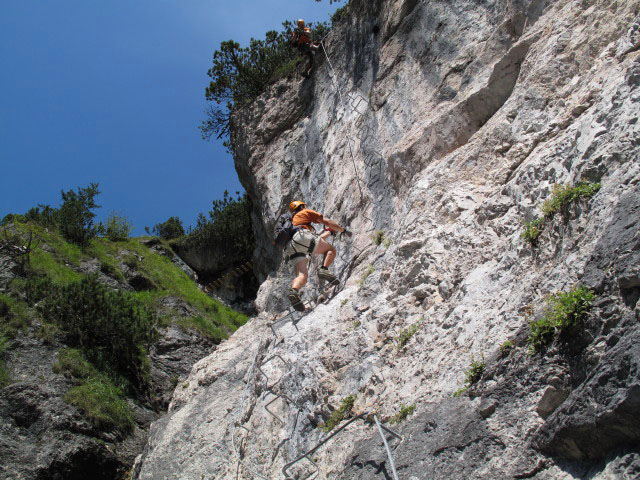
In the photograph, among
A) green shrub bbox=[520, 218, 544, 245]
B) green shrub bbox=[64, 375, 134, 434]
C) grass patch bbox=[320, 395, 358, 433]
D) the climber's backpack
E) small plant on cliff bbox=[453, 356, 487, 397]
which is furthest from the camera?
green shrub bbox=[64, 375, 134, 434]

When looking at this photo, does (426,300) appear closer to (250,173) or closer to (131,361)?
(131,361)

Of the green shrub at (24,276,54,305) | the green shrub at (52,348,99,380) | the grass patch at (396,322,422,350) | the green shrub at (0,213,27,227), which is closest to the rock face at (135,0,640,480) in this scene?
the grass patch at (396,322,422,350)

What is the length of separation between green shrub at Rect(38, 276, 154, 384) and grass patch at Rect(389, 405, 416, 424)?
970 cm

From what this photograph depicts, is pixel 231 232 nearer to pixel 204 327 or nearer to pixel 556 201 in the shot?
pixel 204 327

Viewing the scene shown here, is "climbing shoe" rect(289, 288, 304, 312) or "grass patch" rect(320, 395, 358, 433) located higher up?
"climbing shoe" rect(289, 288, 304, 312)

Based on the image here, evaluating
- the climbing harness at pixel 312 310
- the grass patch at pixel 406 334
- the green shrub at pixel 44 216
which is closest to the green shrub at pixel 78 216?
the green shrub at pixel 44 216

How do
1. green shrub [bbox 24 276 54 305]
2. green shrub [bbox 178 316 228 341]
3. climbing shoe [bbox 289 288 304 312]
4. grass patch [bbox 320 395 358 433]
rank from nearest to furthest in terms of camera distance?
grass patch [bbox 320 395 358 433], climbing shoe [bbox 289 288 304 312], green shrub [bbox 24 276 54 305], green shrub [bbox 178 316 228 341]

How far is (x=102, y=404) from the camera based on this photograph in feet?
39.1

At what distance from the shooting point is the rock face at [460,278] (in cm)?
384

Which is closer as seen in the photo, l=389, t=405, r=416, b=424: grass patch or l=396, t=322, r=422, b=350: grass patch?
l=389, t=405, r=416, b=424: grass patch

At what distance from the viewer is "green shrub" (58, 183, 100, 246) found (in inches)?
795

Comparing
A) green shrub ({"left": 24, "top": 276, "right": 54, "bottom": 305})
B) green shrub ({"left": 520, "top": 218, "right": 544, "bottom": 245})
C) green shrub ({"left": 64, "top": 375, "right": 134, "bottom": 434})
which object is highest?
green shrub ({"left": 24, "top": 276, "right": 54, "bottom": 305})

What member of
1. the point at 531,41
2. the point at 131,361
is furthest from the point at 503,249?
the point at 131,361

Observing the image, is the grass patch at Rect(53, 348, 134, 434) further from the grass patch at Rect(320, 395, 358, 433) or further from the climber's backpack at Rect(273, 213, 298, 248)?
the grass patch at Rect(320, 395, 358, 433)
